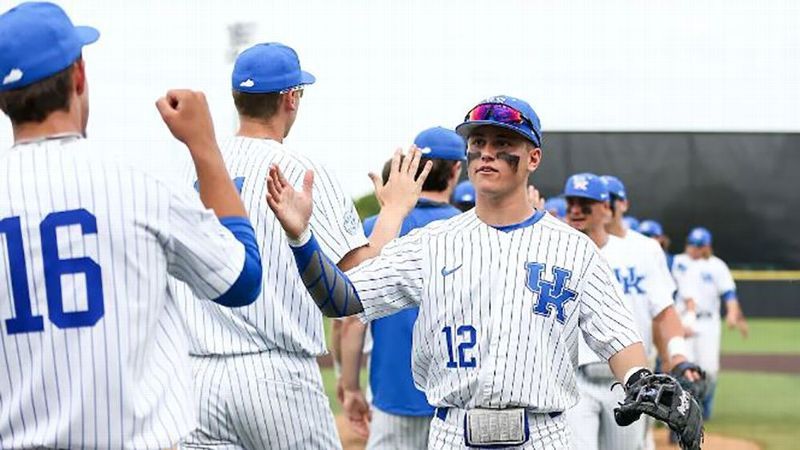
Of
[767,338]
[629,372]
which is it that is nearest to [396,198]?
[629,372]

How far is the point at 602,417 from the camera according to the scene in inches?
312

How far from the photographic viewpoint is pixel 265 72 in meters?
5.52

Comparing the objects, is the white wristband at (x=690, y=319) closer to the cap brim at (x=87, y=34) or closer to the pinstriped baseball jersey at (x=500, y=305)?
the pinstriped baseball jersey at (x=500, y=305)

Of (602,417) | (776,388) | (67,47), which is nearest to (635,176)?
(776,388)

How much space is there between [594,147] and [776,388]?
18.5 ft

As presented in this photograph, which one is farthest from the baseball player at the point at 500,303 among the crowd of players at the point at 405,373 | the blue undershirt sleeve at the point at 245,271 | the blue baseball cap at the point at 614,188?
the blue baseball cap at the point at 614,188

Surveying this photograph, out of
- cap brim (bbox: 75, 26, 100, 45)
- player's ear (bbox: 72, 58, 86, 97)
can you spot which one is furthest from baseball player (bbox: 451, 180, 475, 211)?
player's ear (bbox: 72, 58, 86, 97)

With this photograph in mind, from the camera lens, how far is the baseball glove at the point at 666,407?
4789 millimetres

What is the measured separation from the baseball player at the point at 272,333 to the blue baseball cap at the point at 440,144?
1.70 meters

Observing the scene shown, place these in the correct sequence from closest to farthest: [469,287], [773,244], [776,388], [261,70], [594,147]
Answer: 1. [469,287]
2. [261,70]
3. [776,388]
4. [594,147]
5. [773,244]

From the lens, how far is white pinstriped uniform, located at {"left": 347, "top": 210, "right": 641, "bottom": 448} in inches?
196

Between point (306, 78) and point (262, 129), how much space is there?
1.00 ft

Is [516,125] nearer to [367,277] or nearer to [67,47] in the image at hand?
[367,277]

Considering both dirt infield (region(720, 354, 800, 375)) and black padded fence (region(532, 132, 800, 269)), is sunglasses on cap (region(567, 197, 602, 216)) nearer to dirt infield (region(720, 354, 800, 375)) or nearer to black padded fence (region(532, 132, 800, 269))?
dirt infield (region(720, 354, 800, 375))
